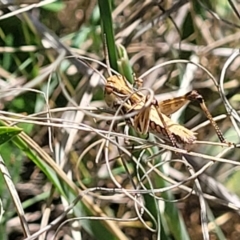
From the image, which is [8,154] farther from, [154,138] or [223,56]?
[223,56]

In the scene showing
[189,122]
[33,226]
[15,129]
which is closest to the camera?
[15,129]

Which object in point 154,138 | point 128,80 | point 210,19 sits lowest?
point 154,138

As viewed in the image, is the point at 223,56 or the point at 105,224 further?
the point at 223,56

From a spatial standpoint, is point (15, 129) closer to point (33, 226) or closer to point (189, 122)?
point (33, 226)

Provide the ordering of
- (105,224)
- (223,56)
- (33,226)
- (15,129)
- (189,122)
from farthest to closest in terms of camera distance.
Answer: (223,56) → (189,122) → (33,226) → (105,224) → (15,129)

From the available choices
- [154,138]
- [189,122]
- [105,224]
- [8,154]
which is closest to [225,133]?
[189,122]

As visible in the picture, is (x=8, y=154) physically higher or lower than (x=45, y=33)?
Answer: lower
